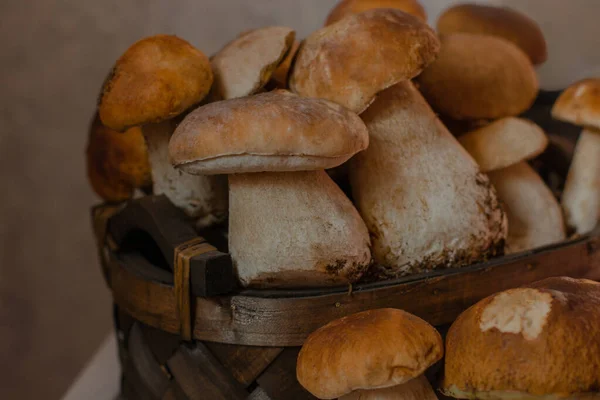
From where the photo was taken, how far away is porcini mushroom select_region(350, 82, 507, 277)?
953 millimetres

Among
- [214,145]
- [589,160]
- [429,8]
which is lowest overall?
[589,160]

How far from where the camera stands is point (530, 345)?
622 millimetres

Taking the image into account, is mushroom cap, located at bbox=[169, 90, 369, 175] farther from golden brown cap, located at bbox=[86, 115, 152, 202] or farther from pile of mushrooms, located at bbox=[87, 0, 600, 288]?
golden brown cap, located at bbox=[86, 115, 152, 202]

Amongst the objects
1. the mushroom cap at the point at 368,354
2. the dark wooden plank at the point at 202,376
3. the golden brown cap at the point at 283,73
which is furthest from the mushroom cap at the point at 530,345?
the golden brown cap at the point at 283,73

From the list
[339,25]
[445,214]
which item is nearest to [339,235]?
[445,214]

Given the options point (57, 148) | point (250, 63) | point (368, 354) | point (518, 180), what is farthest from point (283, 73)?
point (57, 148)

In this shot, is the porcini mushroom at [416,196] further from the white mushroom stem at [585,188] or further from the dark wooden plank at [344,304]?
the white mushroom stem at [585,188]

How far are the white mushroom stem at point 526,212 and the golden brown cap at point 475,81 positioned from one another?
120 millimetres

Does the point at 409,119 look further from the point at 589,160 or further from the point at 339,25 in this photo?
the point at 589,160

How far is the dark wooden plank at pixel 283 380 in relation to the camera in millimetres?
821

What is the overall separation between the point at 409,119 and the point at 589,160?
1.34ft

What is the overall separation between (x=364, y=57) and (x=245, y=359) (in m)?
0.45

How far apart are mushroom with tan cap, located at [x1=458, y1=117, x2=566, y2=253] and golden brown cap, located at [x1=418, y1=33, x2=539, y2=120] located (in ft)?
0.12

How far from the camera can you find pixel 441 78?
43.6 inches
